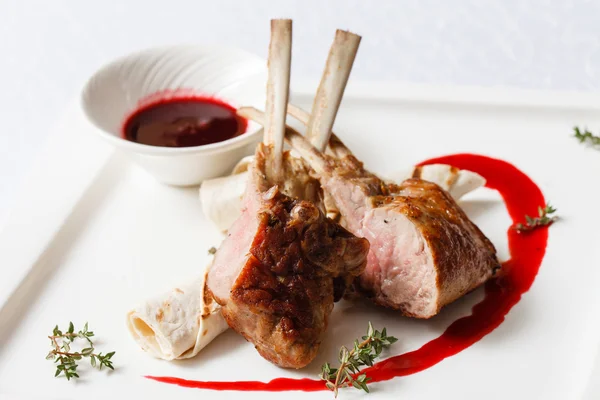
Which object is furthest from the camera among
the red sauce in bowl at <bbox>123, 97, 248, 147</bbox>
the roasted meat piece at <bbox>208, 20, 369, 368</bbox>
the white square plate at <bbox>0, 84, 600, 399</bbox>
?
the red sauce in bowl at <bbox>123, 97, 248, 147</bbox>

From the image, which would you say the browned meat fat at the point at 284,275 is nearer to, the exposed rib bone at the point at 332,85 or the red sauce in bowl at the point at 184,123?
the exposed rib bone at the point at 332,85

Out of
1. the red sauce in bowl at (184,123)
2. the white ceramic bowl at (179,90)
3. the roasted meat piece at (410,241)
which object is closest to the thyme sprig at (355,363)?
the roasted meat piece at (410,241)

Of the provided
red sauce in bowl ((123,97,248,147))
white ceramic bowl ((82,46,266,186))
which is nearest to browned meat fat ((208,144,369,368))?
white ceramic bowl ((82,46,266,186))

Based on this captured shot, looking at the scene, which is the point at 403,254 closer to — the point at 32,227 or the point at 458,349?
the point at 458,349

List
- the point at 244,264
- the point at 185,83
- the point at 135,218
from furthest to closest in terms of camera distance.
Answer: the point at 185,83 < the point at 135,218 < the point at 244,264

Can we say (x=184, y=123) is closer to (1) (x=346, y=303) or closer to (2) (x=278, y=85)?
(2) (x=278, y=85)

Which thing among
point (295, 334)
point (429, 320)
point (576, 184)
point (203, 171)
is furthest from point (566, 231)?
point (203, 171)

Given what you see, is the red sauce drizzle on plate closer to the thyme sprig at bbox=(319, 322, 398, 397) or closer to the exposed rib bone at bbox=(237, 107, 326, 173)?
the thyme sprig at bbox=(319, 322, 398, 397)
